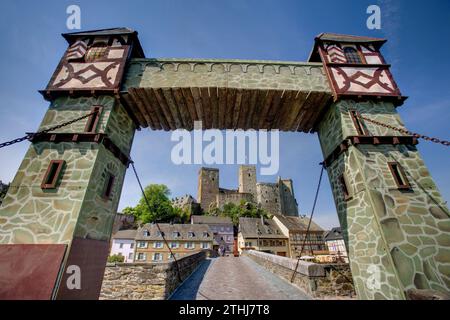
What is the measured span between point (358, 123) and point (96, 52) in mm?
9155

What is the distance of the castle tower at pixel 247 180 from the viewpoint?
238 ft

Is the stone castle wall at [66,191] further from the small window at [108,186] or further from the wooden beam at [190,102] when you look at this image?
the wooden beam at [190,102]

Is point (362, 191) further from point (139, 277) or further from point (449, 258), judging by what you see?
point (139, 277)

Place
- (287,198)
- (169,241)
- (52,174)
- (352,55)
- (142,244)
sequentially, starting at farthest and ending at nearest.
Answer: (287,198) < (169,241) < (142,244) < (352,55) < (52,174)

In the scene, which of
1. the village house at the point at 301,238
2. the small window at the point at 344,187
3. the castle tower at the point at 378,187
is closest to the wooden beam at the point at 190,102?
the castle tower at the point at 378,187

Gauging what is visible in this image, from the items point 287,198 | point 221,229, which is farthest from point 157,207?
point 287,198

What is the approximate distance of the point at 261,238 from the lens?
126 ft

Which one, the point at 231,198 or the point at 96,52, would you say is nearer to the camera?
the point at 96,52

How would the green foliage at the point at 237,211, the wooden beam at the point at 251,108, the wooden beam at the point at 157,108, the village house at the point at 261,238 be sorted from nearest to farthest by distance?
1. the wooden beam at the point at 157,108
2. the wooden beam at the point at 251,108
3. the village house at the point at 261,238
4. the green foliage at the point at 237,211

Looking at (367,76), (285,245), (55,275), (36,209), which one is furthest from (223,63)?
(285,245)

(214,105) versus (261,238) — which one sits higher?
(214,105)

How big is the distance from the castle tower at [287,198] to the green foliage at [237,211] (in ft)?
50.3

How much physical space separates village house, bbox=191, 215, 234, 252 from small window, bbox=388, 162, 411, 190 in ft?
149

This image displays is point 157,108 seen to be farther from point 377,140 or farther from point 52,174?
point 377,140
